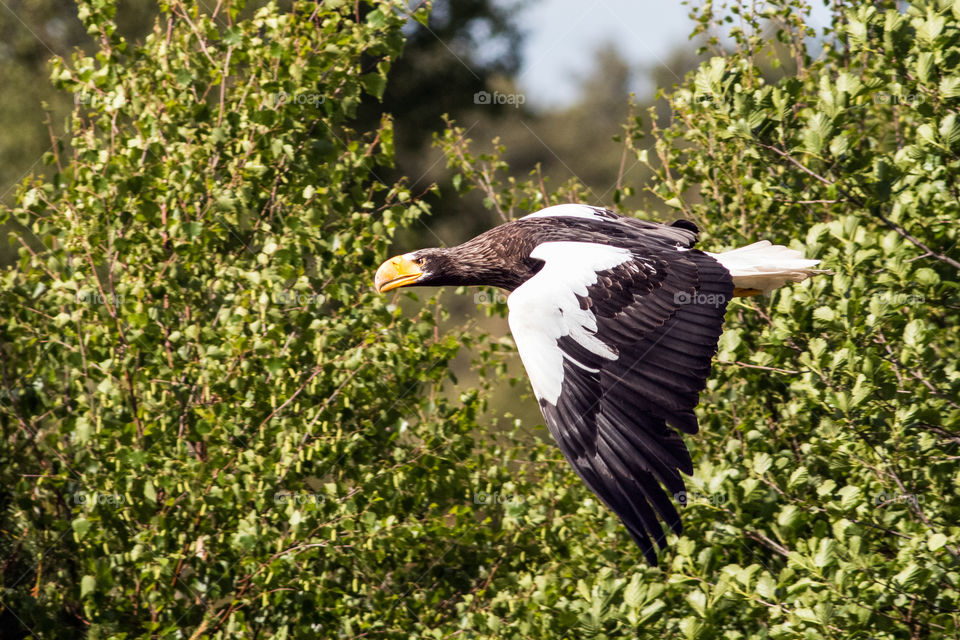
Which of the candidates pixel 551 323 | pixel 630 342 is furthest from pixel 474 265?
pixel 630 342

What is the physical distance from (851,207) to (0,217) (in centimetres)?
369

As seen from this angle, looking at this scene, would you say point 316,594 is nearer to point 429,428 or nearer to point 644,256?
→ point 429,428

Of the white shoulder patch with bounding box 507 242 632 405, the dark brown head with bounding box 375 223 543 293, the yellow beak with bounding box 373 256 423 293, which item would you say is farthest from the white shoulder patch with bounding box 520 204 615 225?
the white shoulder patch with bounding box 507 242 632 405

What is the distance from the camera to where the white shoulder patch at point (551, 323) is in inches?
149

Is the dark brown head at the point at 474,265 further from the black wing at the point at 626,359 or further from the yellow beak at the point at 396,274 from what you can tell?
the black wing at the point at 626,359

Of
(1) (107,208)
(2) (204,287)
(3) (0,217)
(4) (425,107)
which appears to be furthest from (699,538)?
(4) (425,107)

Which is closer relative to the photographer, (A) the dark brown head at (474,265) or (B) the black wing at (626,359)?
(B) the black wing at (626,359)

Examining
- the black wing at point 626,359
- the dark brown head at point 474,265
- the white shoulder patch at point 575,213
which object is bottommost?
the black wing at point 626,359

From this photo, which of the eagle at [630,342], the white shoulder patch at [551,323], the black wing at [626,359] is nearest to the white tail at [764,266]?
the eagle at [630,342]

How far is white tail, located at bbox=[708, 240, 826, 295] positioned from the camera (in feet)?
13.4

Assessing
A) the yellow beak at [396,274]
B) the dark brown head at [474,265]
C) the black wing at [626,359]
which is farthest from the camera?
the yellow beak at [396,274]

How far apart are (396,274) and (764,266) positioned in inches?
68.1

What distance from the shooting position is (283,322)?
4.71 metres

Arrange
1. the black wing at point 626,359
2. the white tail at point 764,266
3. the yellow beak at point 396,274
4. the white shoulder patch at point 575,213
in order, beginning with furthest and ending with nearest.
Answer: the yellow beak at point 396,274, the white shoulder patch at point 575,213, the white tail at point 764,266, the black wing at point 626,359
